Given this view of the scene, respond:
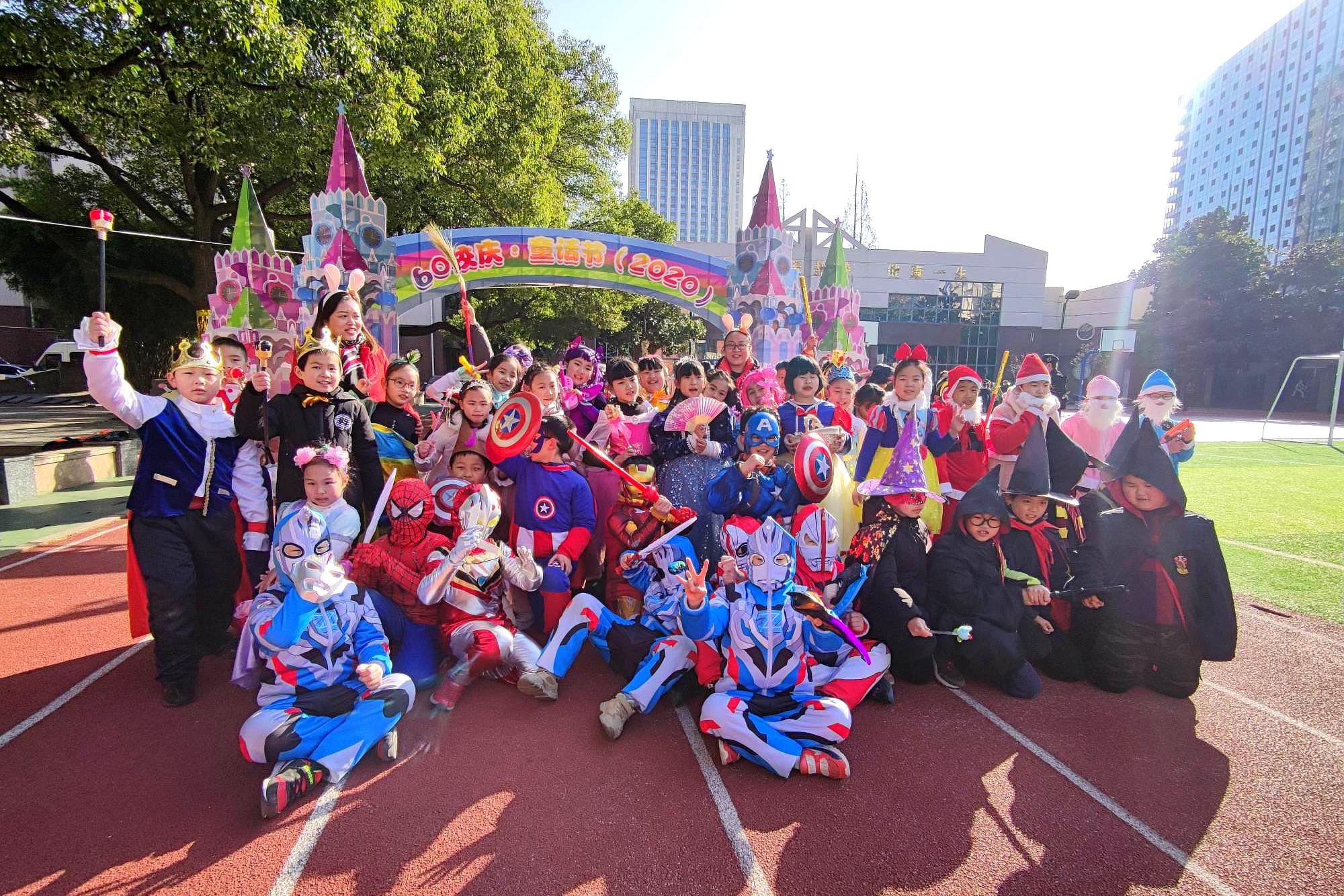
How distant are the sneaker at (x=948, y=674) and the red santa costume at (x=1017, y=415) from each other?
4.25 ft

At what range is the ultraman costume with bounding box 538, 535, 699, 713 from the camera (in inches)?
144

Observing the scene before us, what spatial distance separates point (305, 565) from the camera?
3064 millimetres

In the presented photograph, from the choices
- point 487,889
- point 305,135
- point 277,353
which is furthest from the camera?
point 305,135

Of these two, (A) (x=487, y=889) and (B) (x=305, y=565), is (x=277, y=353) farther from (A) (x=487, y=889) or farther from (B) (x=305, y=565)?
(A) (x=487, y=889)

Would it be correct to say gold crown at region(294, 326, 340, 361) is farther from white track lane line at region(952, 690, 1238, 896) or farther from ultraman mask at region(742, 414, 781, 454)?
white track lane line at region(952, 690, 1238, 896)

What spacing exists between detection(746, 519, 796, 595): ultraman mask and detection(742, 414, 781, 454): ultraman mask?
0.52 meters

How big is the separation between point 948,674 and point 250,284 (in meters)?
8.67

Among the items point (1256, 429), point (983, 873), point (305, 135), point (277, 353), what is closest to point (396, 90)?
point (305, 135)

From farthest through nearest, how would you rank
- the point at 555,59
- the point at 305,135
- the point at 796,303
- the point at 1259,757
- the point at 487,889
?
the point at 555,59, the point at 796,303, the point at 305,135, the point at 1259,757, the point at 487,889

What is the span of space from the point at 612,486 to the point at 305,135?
920cm

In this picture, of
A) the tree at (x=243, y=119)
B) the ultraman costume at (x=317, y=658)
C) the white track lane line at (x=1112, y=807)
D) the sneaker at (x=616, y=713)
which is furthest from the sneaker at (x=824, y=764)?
the tree at (x=243, y=119)

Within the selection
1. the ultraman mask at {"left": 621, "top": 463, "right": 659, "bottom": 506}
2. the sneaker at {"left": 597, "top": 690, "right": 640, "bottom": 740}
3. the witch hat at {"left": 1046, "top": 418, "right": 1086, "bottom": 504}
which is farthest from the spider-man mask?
the witch hat at {"left": 1046, "top": 418, "right": 1086, "bottom": 504}

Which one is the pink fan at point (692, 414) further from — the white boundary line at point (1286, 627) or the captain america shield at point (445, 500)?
the white boundary line at point (1286, 627)

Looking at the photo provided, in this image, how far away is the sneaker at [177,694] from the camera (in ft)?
12.1
